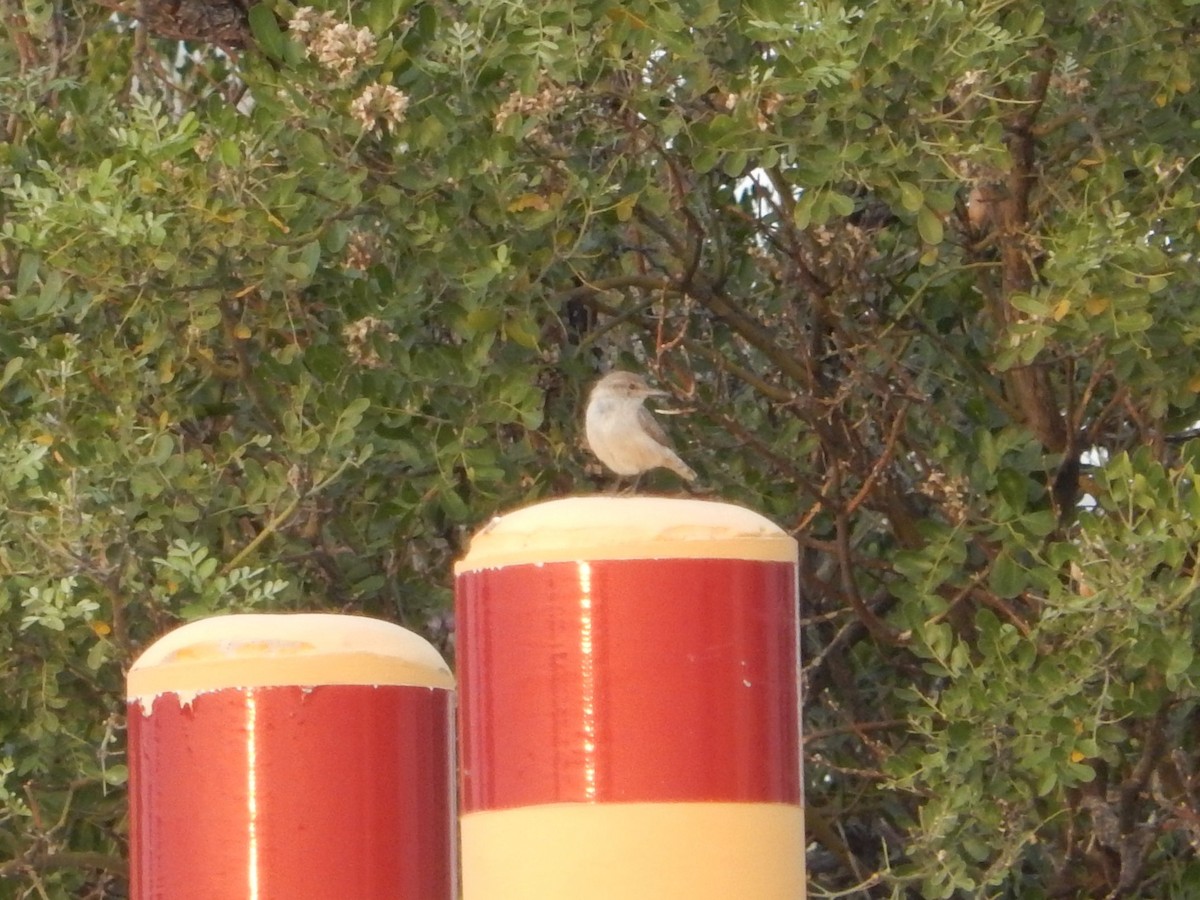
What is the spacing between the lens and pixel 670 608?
9.40ft

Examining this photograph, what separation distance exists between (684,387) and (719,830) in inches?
171

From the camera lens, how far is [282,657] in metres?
3.04

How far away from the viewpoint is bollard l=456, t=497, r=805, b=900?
2.84m

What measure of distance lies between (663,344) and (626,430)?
35 centimetres

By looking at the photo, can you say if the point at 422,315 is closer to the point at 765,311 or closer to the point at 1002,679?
the point at 765,311

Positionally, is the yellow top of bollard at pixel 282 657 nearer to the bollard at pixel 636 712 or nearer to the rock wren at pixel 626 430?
the bollard at pixel 636 712

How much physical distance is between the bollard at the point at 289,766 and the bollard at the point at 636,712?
0.52ft

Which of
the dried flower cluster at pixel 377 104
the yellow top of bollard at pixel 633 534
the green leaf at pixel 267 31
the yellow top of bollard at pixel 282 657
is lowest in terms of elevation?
the yellow top of bollard at pixel 282 657

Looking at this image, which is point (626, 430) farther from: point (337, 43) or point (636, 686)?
point (636, 686)

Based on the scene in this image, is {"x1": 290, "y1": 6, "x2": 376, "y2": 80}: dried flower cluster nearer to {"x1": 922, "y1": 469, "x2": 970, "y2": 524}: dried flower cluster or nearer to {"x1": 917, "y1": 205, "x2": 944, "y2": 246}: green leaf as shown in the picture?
{"x1": 917, "y1": 205, "x2": 944, "y2": 246}: green leaf

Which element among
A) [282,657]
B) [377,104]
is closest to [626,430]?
[377,104]

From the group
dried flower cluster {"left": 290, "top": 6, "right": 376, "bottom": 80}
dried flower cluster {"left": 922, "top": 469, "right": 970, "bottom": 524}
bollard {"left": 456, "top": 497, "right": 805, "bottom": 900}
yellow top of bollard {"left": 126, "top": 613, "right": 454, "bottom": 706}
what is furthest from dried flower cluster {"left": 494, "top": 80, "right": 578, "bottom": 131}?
bollard {"left": 456, "top": 497, "right": 805, "bottom": 900}

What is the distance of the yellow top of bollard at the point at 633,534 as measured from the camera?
288 cm

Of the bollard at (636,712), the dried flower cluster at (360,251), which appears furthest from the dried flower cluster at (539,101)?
the bollard at (636,712)
